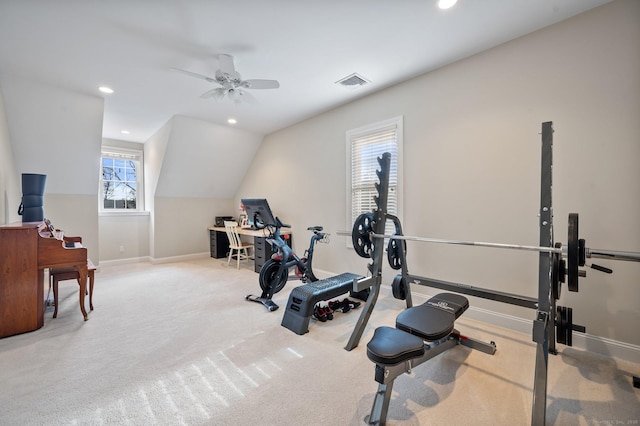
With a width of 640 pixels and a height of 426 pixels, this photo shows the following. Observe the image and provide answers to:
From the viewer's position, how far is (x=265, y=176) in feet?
19.3

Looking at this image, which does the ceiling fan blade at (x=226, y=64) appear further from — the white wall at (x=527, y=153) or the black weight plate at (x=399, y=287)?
the black weight plate at (x=399, y=287)

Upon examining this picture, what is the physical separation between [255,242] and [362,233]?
2914mm

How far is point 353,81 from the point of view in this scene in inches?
132

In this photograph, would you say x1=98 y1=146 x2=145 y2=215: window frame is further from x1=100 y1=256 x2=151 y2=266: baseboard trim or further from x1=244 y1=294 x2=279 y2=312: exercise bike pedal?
x1=244 y1=294 x2=279 y2=312: exercise bike pedal

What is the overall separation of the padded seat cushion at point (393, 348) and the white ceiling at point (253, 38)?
8.15 ft

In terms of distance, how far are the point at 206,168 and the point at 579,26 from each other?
599cm

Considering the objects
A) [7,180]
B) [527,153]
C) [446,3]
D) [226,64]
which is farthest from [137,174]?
[527,153]

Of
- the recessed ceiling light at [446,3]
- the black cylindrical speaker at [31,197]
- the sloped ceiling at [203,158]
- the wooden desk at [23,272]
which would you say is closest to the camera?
the recessed ceiling light at [446,3]

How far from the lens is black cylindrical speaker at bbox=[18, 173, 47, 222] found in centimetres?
309

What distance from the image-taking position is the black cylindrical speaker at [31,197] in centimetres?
309

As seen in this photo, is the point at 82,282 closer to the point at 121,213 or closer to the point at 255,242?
the point at 255,242

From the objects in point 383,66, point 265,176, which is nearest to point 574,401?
point 383,66

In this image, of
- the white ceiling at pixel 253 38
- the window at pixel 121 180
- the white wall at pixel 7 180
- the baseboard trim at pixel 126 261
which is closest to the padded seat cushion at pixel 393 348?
the white ceiling at pixel 253 38

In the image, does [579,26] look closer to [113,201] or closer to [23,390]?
[23,390]
